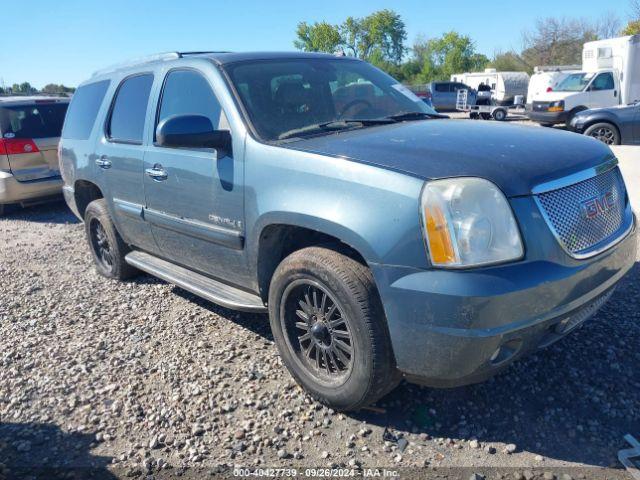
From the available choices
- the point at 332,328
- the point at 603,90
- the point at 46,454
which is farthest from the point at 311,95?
the point at 603,90

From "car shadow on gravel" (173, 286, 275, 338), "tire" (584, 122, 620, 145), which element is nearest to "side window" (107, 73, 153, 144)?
"car shadow on gravel" (173, 286, 275, 338)

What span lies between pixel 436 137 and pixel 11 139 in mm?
7173

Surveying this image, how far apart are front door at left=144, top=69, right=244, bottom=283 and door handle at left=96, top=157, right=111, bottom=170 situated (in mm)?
701

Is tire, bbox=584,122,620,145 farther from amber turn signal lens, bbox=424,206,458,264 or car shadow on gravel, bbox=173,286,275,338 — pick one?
amber turn signal lens, bbox=424,206,458,264

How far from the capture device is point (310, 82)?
3.69 m

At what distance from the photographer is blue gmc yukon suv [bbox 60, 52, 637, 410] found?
231cm

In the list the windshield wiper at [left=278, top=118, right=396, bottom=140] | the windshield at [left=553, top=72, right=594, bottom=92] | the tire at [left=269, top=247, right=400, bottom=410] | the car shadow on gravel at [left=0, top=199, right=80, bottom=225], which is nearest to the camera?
the tire at [left=269, top=247, right=400, bottom=410]

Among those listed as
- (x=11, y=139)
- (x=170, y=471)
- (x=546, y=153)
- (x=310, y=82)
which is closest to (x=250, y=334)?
(x=170, y=471)

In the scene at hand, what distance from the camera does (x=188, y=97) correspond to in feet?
12.2

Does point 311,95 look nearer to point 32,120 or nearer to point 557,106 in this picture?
point 32,120

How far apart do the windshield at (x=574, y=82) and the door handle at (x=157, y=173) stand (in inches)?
709

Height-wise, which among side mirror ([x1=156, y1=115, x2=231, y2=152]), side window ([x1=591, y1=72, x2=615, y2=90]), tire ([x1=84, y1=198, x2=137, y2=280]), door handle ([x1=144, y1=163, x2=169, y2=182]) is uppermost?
side window ([x1=591, y1=72, x2=615, y2=90])

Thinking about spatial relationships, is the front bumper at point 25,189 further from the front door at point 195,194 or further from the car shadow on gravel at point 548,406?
the car shadow on gravel at point 548,406

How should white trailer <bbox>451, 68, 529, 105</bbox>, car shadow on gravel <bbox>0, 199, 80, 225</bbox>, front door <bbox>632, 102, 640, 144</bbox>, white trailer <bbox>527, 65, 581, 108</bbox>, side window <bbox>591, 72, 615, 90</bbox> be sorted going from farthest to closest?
1. white trailer <bbox>451, 68, 529, 105</bbox>
2. white trailer <bbox>527, 65, 581, 108</bbox>
3. side window <bbox>591, 72, 615, 90</bbox>
4. front door <bbox>632, 102, 640, 144</bbox>
5. car shadow on gravel <bbox>0, 199, 80, 225</bbox>
